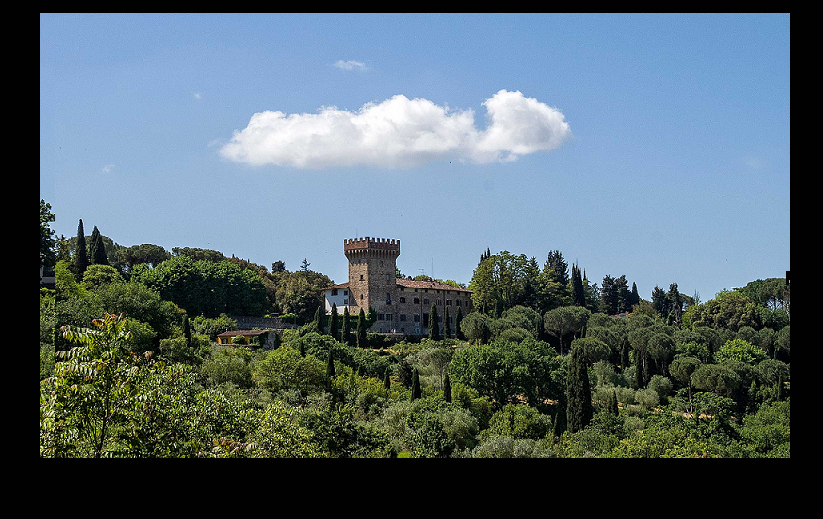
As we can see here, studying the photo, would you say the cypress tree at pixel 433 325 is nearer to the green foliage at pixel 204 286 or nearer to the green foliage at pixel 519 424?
the green foliage at pixel 204 286

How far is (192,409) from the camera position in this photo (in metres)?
9.71

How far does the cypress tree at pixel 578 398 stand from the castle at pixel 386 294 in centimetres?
1995

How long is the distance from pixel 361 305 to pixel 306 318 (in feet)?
12.0

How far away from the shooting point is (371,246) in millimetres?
52469

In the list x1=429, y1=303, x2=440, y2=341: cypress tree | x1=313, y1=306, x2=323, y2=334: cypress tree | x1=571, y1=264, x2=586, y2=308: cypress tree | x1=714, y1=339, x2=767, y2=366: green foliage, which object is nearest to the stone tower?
x1=429, y1=303, x2=440, y2=341: cypress tree

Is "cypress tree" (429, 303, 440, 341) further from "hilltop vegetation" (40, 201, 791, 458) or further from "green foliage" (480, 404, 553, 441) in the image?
"green foliage" (480, 404, 553, 441)

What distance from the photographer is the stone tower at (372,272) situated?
51.2 meters

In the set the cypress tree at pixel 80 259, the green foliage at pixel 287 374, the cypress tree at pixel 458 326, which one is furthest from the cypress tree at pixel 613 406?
the cypress tree at pixel 80 259

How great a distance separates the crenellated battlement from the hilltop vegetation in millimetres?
4052

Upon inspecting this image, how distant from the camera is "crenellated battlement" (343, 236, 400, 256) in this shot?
172 feet
